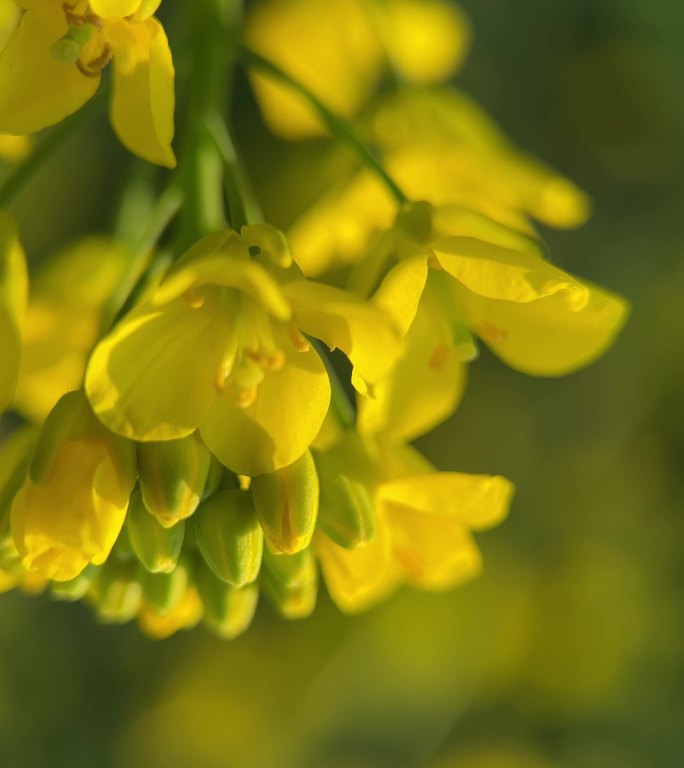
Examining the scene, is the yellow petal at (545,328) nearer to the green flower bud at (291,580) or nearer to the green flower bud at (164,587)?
the green flower bud at (291,580)

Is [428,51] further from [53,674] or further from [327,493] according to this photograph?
[53,674]

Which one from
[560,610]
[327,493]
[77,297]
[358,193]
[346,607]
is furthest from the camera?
[560,610]

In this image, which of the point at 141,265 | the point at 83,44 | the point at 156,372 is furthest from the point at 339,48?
the point at 156,372

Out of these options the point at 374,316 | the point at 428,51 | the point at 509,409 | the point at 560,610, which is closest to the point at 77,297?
the point at 374,316

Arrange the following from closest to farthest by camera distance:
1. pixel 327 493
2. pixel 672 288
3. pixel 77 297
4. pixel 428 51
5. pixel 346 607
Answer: pixel 327 493 → pixel 346 607 → pixel 77 297 → pixel 428 51 → pixel 672 288

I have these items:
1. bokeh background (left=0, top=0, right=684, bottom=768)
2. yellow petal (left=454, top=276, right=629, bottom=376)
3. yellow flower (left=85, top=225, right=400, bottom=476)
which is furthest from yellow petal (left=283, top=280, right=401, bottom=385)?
bokeh background (left=0, top=0, right=684, bottom=768)

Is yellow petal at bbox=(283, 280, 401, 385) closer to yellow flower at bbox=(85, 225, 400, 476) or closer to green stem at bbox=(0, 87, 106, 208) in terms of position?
yellow flower at bbox=(85, 225, 400, 476)
